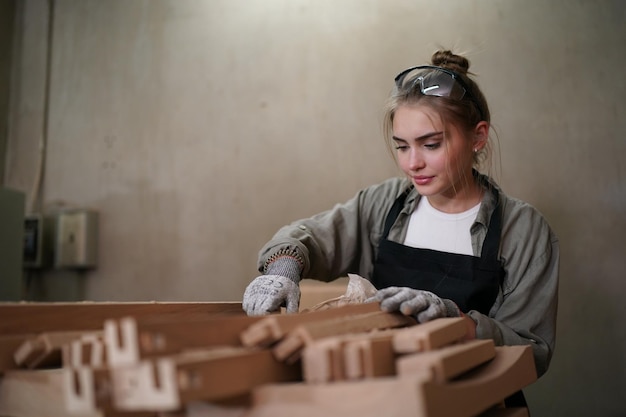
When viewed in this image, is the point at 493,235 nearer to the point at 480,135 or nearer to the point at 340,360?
the point at 480,135

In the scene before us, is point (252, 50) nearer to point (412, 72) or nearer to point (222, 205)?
point (222, 205)

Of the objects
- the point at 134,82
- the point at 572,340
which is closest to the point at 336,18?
the point at 134,82

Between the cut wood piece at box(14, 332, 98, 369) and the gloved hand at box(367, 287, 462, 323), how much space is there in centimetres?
46

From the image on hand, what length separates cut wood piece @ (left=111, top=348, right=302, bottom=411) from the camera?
0.51 metres

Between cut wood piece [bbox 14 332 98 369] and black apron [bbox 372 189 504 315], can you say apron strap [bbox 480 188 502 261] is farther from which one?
cut wood piece [bbox 14 332 98 369]

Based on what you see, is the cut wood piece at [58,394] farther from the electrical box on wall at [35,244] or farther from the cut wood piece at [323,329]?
the electrical box on wall at [35,244]

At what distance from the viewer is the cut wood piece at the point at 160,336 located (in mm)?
533

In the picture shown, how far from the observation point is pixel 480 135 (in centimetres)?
143

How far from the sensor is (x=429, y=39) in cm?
193

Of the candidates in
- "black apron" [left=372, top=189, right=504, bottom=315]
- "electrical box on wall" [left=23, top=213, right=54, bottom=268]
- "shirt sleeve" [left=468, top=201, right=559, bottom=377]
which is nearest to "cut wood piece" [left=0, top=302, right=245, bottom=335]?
"black apron" [left=372, top=189, right=504, bottom=315]

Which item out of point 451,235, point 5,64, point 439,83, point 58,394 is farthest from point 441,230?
point 5,64

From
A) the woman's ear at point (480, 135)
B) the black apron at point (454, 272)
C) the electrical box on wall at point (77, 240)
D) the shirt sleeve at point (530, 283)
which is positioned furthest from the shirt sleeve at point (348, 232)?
the electrical box on wall at point (77, 240)

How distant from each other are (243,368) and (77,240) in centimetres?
177

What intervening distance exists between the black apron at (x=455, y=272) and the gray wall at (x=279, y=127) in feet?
1.74
